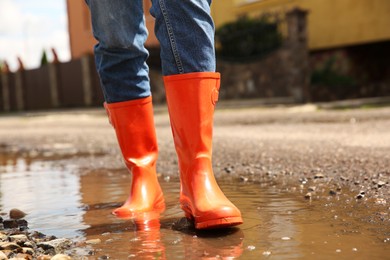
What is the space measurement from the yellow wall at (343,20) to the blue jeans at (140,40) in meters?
11.4

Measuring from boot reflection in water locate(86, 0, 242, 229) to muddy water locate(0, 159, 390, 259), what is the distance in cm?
9

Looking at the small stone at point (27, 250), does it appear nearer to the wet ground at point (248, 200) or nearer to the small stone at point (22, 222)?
the wet ground at point (248, 200)

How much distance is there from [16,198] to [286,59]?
1007 centimetres

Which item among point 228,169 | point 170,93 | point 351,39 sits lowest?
point 228,169

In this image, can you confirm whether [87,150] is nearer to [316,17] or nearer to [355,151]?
[355,151]

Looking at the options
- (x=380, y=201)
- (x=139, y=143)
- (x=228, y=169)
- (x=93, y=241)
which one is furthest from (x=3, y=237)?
(x=228, y=169)

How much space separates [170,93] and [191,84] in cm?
8

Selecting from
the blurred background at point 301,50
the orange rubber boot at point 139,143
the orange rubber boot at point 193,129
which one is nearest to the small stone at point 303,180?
the orange rubber boot at point 139,143

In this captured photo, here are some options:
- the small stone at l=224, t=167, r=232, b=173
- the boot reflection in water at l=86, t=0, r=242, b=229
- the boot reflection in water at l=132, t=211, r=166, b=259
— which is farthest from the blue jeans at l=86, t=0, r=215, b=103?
the small stone at l=224, t=167, r=232, b=173

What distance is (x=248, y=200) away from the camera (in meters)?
2.10

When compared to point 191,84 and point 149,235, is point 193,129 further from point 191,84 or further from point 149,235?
point 149,235

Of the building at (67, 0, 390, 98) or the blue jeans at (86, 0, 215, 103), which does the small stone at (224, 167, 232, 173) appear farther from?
the building at (67, 0, 390, 98)

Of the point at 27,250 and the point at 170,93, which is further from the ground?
the point at 170,93

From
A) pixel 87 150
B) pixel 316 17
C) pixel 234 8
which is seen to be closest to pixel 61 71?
pixel 234 8
